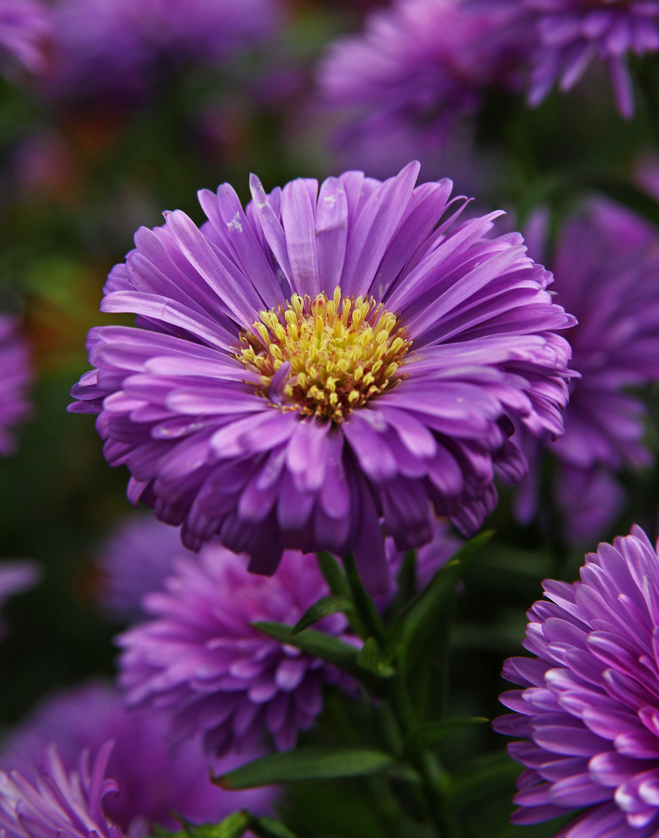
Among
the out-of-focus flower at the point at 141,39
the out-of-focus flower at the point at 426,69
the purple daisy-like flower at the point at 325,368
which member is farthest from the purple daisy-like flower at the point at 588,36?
the out-of-focus flower at the point at 141,39

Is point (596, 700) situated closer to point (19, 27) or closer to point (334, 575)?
point (334, 575)

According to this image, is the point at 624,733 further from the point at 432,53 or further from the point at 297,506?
the point at 432,53

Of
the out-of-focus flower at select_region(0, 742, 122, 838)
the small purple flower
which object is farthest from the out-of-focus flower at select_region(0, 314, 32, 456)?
the out-of-focus flower at select_region(0, 742, 122, 838)

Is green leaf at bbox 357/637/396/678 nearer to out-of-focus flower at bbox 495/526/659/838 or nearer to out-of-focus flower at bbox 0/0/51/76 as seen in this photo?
out-of-focus flower at bbox 495/526/659/838

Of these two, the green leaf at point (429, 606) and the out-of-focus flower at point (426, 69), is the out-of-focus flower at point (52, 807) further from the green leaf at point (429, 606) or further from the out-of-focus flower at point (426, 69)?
the out-of-focus flower at point (426, 69)

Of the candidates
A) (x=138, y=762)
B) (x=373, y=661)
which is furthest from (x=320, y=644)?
(x=138, y=762)
